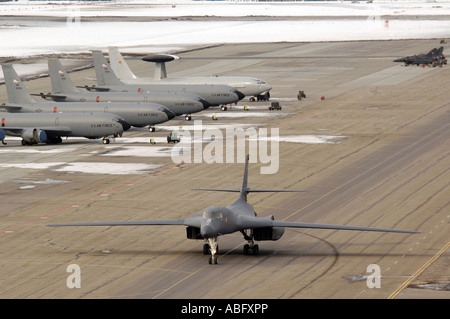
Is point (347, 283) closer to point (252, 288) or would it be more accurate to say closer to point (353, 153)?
point (252, 288)

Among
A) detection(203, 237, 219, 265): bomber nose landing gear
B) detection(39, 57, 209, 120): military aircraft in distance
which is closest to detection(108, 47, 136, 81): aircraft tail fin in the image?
detection(39, 57, 209, 120): military aircraft in distance

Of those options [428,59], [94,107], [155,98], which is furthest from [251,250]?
[428,59]

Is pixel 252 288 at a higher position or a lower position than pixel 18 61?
lower

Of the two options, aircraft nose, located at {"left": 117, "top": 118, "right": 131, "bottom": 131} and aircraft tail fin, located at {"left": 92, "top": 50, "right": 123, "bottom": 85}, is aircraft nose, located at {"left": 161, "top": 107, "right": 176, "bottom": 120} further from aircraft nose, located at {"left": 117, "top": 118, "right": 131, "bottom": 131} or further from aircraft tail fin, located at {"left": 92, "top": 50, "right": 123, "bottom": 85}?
aircraft tail fin, located at {"left": 92, "top": 50, "right": 123, "bottom": 85}

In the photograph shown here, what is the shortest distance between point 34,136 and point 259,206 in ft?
118

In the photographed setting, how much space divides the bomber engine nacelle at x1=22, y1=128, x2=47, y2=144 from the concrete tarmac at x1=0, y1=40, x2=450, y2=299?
81 centimetres

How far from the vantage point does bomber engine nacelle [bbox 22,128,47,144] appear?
91.1 metres

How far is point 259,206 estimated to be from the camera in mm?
62531

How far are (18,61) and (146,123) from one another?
284 ft

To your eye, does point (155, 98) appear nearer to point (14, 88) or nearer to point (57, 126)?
point (57, 126)

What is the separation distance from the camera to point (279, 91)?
13275cm
